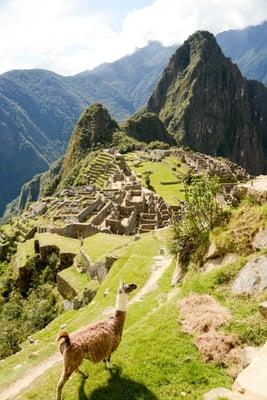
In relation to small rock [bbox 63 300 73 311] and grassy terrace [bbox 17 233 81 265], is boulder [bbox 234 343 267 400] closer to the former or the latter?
small rock [bbox 63 300 73 311]

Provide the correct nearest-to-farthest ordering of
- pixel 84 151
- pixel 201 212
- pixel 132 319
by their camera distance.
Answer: pixel 132 319 → pixel 201 212 → pixel 84 151

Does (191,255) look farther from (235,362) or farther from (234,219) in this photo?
(235,362)

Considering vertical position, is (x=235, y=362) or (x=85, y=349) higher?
(x=85, y=349)

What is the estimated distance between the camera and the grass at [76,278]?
22922mm

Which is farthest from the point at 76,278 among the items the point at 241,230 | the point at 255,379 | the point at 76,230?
the point at 255,379

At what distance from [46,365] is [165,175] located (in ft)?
227

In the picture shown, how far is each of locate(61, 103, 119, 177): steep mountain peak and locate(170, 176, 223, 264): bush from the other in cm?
12199

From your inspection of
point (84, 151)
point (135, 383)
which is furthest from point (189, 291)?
point (84, 151)

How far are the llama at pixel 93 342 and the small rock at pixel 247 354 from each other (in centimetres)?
251

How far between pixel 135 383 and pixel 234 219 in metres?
6.16

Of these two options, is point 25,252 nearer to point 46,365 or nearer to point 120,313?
point 46,365

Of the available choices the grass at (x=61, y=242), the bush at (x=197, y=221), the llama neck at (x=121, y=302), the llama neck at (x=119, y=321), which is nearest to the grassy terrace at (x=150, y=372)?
the llama neck at (x=119, y=321)

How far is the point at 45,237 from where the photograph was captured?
34000 mm

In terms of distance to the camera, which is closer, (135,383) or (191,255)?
(135,383)
